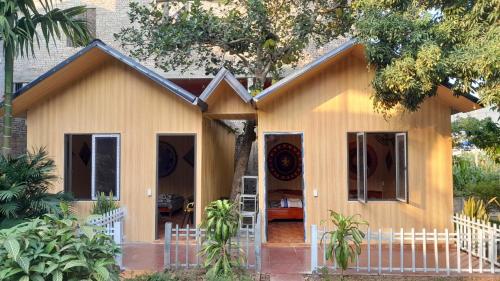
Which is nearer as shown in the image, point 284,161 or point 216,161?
point 216,161

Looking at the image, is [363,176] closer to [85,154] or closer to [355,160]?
[355,160]

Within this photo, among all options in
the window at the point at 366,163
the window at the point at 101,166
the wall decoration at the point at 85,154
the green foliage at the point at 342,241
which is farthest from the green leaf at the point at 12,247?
the wall decoration at the point at 85,154

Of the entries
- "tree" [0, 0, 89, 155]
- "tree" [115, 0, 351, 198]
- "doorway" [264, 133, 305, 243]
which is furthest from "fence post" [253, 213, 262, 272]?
"tree" [115, 0, 351, 198]

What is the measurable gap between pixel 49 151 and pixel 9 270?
6.68 meters

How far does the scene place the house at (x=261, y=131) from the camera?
917cm

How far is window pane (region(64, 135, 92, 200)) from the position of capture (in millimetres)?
9719

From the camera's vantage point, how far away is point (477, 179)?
552 inches

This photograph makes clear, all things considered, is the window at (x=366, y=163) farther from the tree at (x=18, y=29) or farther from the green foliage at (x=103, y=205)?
the tree at (x=18, y=29)

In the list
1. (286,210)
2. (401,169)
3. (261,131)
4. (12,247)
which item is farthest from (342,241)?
(286,210)

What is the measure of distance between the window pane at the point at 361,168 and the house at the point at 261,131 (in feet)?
0.07

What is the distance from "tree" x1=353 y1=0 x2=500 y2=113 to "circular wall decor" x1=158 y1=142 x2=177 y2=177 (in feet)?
30.9

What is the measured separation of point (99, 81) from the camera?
9586 mm

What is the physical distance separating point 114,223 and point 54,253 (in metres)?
3.81

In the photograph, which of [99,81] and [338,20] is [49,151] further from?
[338,20]
